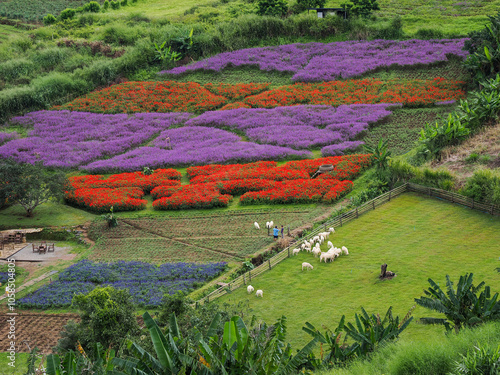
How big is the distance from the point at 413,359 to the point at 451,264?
11.6m

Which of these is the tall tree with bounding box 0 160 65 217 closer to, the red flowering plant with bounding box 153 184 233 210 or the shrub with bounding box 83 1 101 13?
the red flowering plant with bounding box 153 184 233 210

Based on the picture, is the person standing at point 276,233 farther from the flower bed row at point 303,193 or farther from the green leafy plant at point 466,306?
the green leafy plant at point 466,306

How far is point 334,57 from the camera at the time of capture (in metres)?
63.7

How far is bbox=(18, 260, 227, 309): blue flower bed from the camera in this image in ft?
85.1

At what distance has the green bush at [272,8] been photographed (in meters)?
74.6

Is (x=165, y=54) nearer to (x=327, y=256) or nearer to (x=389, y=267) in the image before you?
(x=327, y=256)

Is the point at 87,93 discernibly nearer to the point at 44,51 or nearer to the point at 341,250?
the point at 44,51

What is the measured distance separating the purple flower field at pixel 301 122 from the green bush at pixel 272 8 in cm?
2709

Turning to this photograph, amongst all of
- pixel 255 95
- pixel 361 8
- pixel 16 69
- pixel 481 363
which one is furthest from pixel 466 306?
pixel 16 69

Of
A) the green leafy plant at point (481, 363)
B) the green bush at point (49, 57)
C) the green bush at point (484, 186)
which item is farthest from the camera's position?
the green bush at point (49, 57)

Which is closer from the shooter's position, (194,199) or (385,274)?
(385,274)

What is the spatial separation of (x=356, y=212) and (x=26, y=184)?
22.4 meters

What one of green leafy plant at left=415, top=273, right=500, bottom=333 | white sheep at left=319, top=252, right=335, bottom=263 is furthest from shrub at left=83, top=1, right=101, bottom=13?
green leafy plant at left=415, top=273, right=500, bottom=333

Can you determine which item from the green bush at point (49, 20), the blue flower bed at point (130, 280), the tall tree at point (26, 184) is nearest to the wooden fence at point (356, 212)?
the blue flower bed at point (130, 280)
